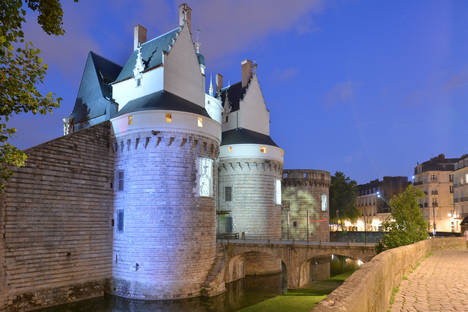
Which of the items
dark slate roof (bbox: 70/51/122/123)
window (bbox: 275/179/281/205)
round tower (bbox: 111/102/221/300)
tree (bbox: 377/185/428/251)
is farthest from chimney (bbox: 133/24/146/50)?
tree (bbox: 377/185/428/251)

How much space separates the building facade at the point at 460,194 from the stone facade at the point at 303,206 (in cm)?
2253

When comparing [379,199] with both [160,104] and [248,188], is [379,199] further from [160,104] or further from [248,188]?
[160,104]

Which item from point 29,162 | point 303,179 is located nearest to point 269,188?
point 303,179

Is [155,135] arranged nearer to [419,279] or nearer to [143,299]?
[143,299]

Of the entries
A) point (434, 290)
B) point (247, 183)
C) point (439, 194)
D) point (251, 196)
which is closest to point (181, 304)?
point (251, 196)

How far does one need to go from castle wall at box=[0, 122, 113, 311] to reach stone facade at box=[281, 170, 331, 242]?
1043 inches

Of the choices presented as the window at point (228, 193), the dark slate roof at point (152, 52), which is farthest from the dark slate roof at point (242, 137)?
the dark slate roof at point (152, 52)

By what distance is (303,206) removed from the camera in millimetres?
48438

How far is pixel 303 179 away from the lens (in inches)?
1923

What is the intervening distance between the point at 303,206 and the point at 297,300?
77.9 feet

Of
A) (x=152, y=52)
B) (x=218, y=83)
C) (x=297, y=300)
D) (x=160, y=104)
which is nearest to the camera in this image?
(x=297, y=300)

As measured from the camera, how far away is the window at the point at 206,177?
2819cm

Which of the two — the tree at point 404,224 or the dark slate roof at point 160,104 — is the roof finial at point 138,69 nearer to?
the dark slate roof at point 160,104

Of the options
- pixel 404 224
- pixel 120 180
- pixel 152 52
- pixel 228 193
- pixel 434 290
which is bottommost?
pixel 434 290
